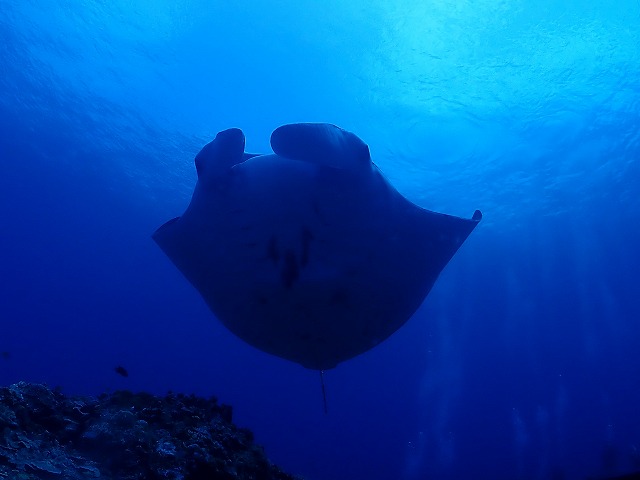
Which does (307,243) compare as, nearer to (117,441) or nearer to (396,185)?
(117,441)

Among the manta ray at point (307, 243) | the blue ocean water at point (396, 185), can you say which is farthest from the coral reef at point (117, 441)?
the blue ocean water at point (396, 185)

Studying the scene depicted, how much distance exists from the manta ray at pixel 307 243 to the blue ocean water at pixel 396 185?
1291 centimetres

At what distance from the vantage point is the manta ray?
349 centimetres

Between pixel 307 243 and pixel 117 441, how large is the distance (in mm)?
2434

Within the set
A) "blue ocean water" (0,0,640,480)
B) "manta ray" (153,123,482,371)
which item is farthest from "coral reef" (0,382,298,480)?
"blue ocean water" (0,0,640,480)

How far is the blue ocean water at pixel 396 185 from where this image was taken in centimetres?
1633

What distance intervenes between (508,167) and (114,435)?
895 inches

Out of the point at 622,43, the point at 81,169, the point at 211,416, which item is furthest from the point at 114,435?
the point at 81,169

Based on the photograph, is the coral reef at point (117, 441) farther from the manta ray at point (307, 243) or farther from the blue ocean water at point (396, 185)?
the blue ocean water at point (396, 185)

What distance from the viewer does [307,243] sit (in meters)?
3.54

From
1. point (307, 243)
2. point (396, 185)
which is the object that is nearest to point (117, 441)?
point (307, 243)

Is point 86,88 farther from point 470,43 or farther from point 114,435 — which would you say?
point 114,435

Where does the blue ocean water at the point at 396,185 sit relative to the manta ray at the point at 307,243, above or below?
above

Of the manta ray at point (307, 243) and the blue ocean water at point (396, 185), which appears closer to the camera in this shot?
the manta ray at point (307, 243)
